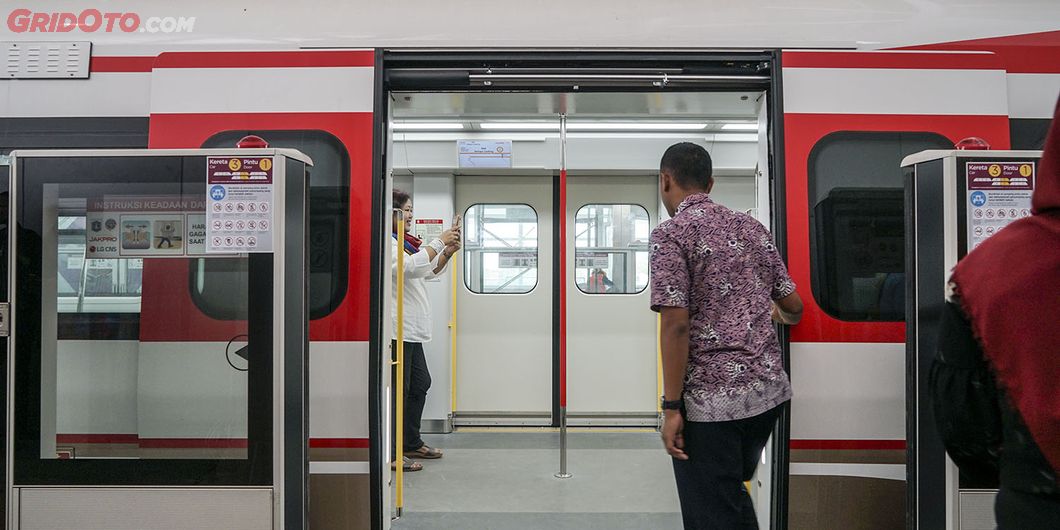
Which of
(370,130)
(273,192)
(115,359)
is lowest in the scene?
(115,359)

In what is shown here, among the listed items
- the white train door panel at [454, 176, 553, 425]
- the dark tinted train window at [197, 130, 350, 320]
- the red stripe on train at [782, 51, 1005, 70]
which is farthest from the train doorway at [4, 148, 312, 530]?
the white train door panel at [454, 176, 553, 425]

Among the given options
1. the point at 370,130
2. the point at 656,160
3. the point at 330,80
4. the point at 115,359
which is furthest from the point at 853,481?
the point at 656,160

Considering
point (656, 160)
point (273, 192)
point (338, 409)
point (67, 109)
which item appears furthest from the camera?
point (656, 160)

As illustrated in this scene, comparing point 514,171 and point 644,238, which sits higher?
point 514,171

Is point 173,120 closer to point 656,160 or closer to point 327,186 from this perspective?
point 327,186

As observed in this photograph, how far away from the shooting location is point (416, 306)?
4602mm

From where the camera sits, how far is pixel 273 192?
222cm

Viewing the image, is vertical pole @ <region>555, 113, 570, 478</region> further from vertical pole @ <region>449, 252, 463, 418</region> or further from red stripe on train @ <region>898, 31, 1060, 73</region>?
red stripe on train @ <region>898, 31, 1060, 73</region>

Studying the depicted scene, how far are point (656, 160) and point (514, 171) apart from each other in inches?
45.1

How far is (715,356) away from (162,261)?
77.1 inches

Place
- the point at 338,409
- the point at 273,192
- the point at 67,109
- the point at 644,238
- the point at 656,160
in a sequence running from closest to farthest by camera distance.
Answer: the point at 273,192
the point at 338,409
the point at 67,109
the point at 656,160
the point at 644,238

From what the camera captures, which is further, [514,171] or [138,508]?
[514,171]

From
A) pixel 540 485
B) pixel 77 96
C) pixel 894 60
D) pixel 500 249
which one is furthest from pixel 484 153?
pixel 894 60

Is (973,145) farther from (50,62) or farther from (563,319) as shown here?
(50,62)
